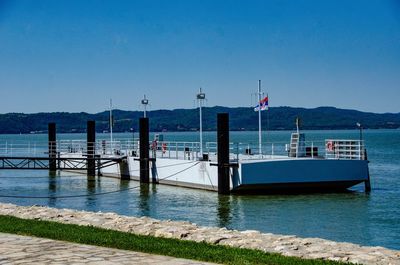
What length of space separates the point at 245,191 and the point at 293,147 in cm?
519

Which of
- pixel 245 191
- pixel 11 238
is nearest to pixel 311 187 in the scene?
pixel 245 191

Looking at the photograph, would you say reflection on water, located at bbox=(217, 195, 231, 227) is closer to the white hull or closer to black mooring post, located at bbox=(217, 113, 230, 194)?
black mooring post, located at bbox=(217, 113, 230, 194)

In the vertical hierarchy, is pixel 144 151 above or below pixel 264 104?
below

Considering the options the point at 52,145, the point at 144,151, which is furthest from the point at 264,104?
the point at 52,145

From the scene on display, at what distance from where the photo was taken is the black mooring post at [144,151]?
129 ft

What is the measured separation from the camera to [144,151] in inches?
1566

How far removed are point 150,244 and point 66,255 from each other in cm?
187

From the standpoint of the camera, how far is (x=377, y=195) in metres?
33.1

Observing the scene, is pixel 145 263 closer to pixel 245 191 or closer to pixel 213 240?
pixel 213 240

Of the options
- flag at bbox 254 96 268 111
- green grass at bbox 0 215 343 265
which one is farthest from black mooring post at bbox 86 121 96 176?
green grass at bbox 0 215 343 265

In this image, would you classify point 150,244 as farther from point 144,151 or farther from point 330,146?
point 144,151

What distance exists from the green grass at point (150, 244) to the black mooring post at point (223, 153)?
1625 centimetres

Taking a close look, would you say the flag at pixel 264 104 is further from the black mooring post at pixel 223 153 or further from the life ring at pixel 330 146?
the black mooring post at pixel 223 153

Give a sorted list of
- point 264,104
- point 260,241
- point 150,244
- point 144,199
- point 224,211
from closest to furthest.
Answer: point 150,244 → point 260,241 → point 224,211 → point 144,199 → point 264,104
